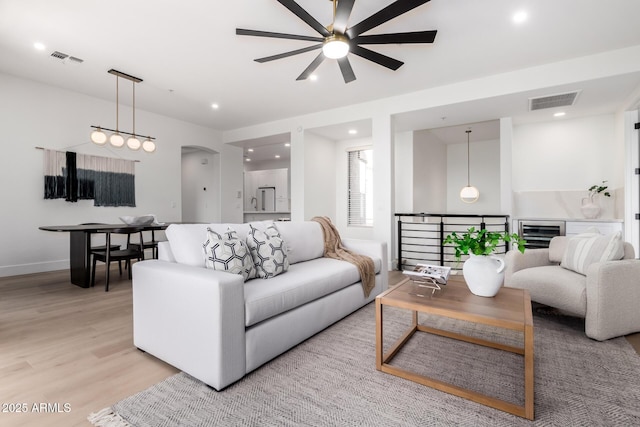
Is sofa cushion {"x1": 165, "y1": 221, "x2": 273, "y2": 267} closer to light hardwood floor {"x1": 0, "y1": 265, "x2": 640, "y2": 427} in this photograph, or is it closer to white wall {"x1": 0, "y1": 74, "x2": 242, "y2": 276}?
light hardwood floor {"x1": 0, "y1": 265, "x2": 640, "y2": 427}

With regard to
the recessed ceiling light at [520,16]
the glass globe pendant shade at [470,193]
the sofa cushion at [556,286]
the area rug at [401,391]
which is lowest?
the area rug at [401,391]

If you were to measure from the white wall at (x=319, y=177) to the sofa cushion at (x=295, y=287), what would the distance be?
3405 millimetres

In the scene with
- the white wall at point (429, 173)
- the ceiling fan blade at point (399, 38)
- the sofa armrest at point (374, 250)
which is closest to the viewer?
the ceiling fan blade at point (399, 38)

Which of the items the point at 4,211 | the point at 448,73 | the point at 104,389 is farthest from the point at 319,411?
the point at 4,211

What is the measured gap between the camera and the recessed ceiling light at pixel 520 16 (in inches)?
111

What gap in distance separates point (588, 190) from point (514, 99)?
253cm

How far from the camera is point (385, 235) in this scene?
5.10m

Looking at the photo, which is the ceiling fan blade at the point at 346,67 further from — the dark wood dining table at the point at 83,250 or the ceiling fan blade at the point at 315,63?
the dark wood dining table at the point at 83,250

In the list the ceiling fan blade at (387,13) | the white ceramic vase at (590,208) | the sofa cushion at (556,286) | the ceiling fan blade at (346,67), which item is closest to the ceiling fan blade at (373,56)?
the ceiling fan blade at (346,67)

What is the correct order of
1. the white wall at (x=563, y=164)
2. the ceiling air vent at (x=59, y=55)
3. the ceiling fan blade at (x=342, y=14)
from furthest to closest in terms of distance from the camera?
1. the white wall at (x=563, y=164)
2. the ceiling air vent at (x=59, y=55)
3. the ceiling fan blade at (x=342, y=14)

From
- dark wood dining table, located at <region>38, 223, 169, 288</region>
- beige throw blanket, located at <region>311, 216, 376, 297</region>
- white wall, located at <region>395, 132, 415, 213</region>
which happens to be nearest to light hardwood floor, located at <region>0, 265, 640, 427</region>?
dark wood dining table, located at <region>38, 223, 169, 288</region>

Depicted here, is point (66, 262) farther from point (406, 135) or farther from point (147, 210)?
point (406, 135)

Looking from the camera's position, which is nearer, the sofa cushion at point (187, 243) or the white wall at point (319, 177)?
the sofa cushion at point (187, 243)

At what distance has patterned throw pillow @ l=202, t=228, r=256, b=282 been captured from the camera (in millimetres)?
2031
